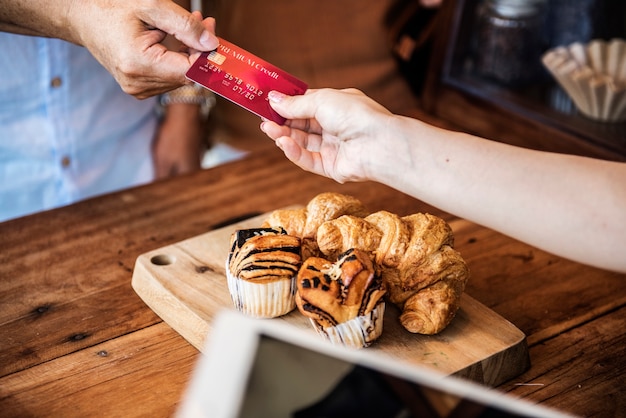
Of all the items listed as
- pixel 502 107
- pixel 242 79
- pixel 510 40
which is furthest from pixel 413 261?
pixel 510 40

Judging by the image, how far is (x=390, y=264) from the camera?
1095 millimetres

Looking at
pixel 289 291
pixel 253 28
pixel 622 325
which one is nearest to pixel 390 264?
pixel 289 291

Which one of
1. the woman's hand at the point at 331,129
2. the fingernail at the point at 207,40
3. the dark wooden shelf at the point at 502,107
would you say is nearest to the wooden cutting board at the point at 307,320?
the woman's hand at the point at 331,129

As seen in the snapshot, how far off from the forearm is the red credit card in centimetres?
29

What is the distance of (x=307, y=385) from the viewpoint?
0.60 m

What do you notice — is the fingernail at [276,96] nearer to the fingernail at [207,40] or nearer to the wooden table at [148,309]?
the fingernail at [207,40]

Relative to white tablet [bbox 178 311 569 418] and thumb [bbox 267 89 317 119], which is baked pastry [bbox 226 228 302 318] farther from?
white tablet [bbox 178 311 569 418]

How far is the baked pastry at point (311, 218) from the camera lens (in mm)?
1171

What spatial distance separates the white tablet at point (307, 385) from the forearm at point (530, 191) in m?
0.37

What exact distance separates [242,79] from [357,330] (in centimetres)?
45

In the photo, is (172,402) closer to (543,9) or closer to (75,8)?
(75,8)

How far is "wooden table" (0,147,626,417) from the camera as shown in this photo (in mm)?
1028

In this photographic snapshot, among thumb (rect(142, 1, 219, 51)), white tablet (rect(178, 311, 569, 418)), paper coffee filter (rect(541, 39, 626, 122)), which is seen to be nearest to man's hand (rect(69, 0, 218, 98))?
thumb (rect(142, 1, 219, 51))

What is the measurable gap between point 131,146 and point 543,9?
1.13 metres
